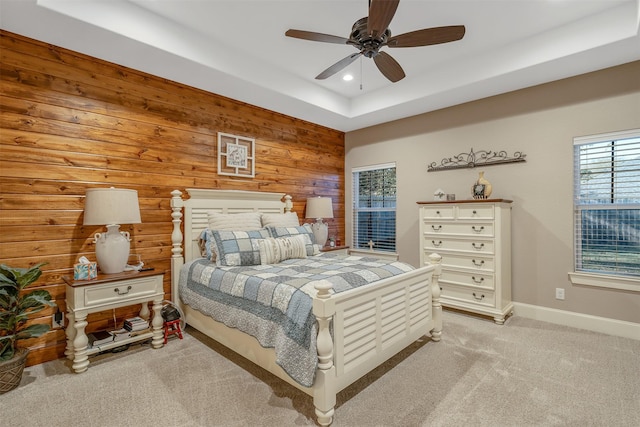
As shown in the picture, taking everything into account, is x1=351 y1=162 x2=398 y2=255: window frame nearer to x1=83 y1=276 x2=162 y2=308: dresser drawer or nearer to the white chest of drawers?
the white chest of drawers

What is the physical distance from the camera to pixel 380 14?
1869 mm

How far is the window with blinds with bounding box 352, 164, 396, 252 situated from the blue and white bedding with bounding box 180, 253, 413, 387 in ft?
6.35

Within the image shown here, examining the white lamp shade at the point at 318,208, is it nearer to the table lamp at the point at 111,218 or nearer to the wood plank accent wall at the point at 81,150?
the wood plank accent wall at the point at 81,150

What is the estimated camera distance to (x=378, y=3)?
1.74m

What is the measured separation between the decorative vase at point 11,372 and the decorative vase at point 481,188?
431 cm

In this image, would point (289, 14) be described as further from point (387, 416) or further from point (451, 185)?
point (387, 416)

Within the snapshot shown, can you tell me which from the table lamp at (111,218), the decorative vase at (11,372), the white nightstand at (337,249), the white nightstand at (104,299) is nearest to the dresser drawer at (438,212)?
the white nightstand at (337,249)

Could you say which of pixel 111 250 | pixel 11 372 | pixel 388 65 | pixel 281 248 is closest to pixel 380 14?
pixel 388 65

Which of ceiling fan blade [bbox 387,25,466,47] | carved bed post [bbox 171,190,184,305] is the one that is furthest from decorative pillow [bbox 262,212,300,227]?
ceiling fan blade [bbox 387,25,466,47]

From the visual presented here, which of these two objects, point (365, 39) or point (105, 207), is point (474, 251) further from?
point (105, 207)

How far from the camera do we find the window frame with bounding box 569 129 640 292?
2947mm

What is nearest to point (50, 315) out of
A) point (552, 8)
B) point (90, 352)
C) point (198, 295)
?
point (90, 352)

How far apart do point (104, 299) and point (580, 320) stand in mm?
4424

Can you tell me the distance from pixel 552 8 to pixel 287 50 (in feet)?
7.79
